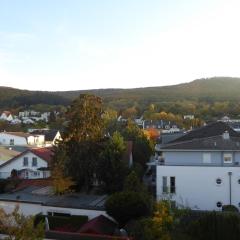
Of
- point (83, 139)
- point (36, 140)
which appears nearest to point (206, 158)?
point (83, 139)

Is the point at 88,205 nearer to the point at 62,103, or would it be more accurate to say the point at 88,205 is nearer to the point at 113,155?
the point at 113,155

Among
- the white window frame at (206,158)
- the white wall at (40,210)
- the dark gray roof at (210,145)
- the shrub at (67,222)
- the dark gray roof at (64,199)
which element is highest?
the dark gray roof at (210,145)

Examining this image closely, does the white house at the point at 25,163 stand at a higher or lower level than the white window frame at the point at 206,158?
lower

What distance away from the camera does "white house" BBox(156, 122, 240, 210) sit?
3272 cm

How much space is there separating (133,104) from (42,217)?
162 m

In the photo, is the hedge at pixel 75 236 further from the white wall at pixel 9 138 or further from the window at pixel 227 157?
the white wall at pixel 9 138

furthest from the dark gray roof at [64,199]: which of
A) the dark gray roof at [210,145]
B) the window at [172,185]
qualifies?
the dark gray roof at [210,145]

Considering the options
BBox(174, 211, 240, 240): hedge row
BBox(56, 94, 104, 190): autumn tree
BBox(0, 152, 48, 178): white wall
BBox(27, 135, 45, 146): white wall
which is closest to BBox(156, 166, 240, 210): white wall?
BBox(56, 94, 104, 190): autumn tree

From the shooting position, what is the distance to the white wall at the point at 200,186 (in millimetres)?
32625

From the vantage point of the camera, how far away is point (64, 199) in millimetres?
33750

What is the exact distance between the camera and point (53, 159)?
39.6 meters

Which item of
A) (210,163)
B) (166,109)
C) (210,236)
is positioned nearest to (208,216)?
(210,236)

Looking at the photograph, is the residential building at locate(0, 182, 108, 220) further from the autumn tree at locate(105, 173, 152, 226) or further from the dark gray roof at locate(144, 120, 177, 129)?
the dark gray roof at locate(144, 120, 177, 129)

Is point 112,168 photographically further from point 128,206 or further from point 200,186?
point 128,206
